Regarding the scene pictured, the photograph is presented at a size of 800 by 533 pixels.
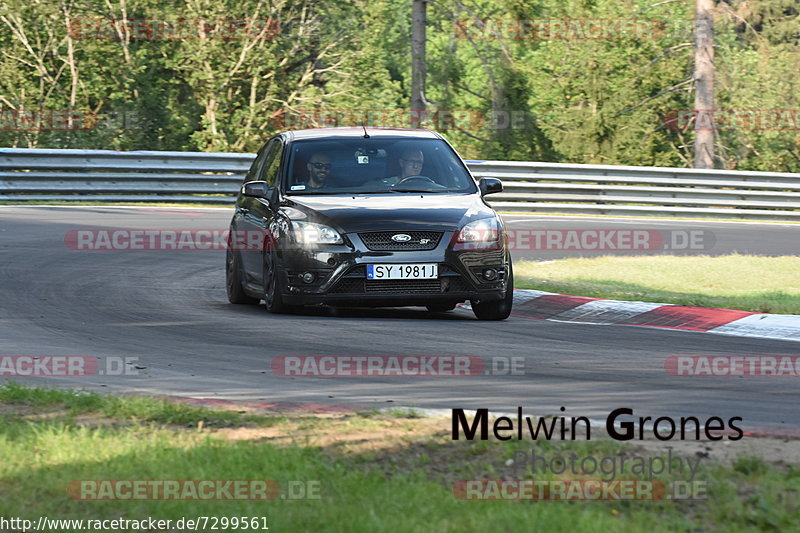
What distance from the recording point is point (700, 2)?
2886 cm

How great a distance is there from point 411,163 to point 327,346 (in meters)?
3.05

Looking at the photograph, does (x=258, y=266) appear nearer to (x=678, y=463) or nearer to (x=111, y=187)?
(x=678, y=463)

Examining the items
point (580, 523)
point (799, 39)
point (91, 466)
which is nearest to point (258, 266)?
point (91, 466)

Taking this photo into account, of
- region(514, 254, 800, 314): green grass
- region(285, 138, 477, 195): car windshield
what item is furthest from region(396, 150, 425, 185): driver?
region(514, 254, 800, 314): green grass

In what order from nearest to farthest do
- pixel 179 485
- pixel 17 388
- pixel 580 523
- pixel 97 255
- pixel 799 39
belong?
pixel 580 523 < pixel 179 485 < pixel 17 388 < pixel 97 255 < pixel 799 39

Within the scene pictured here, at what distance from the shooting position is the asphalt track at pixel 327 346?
6996 mm

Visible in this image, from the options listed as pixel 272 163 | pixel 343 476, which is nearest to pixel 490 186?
pixel 272 163

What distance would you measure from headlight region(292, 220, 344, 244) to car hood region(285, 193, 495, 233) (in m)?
0.06

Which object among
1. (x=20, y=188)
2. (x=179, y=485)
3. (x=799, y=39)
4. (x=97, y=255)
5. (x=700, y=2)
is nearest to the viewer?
(x=179, y=485)

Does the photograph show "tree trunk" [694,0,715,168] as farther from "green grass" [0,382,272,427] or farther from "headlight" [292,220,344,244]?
"green grass" [0,382,272,427]

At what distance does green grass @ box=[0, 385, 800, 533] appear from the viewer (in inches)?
177

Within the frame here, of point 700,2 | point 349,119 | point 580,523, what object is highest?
point 700,2

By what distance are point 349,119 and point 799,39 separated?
87.3 feet

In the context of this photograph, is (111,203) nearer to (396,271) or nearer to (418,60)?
(418,60)
